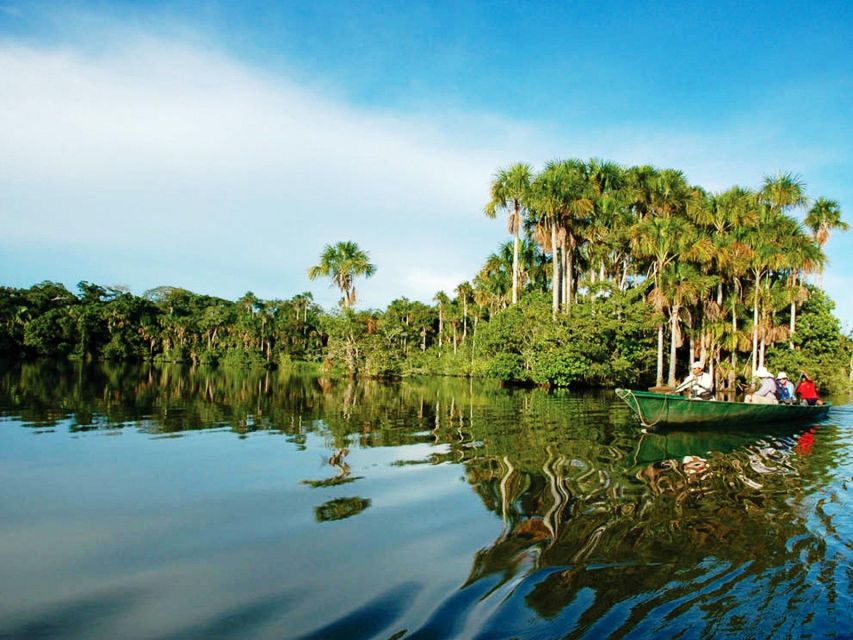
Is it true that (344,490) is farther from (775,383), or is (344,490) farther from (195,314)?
(195,314)

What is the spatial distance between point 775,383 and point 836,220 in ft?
102

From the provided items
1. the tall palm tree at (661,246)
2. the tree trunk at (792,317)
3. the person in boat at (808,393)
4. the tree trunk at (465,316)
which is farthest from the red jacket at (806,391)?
the tree trunk at (465,316)

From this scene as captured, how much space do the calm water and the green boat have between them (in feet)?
6.29

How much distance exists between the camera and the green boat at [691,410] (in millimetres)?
14297

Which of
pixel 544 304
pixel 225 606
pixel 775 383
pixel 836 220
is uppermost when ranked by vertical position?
pixel 836 220

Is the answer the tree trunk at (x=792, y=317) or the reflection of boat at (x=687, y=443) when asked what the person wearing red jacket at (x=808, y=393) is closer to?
the reflection of boat at (x=687, y=443)

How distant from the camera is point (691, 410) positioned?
14.7m

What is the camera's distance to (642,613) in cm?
426

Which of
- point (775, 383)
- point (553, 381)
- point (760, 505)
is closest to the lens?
point (760, 505)

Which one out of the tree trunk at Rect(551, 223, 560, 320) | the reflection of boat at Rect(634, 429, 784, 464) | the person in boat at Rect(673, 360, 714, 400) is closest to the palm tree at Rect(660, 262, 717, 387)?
the tree trunk at Rect(551, 223, 560, 320)

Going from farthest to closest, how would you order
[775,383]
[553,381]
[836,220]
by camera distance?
[836,220], [553,381], [775,383]

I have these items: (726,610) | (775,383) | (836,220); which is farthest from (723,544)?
(836,220)

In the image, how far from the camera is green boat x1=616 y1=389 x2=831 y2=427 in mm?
14297

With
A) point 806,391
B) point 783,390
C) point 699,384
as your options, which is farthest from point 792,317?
point 699,384
